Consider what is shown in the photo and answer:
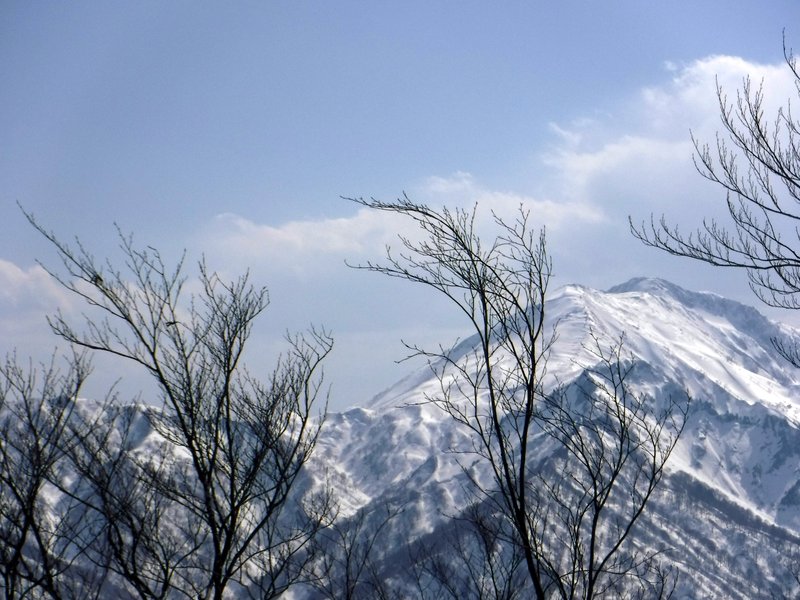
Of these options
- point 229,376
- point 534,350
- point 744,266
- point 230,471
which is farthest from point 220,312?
point 744,266

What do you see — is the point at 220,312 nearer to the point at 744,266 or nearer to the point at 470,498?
the point at 470,498

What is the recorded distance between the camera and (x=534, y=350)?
921 centimetres

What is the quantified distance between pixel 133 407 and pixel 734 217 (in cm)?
965

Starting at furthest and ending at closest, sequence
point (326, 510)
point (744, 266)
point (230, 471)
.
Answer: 1. point (326, 510)
2. point (230, 471)
3. point (744, 266)

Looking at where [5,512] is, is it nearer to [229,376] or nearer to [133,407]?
[133,407]

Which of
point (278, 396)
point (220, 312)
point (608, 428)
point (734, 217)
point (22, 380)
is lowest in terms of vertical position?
point (608, 428)

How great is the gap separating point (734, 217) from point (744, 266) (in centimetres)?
70

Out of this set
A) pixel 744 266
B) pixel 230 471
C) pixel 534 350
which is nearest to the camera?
pixel 534 350

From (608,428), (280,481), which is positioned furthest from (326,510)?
(608,428)

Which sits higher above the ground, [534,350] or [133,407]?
[133,407]

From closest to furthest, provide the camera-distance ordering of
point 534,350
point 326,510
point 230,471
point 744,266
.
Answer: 1. point 534,350
2. point 744,266
3. point 230,471
4. point 326,510

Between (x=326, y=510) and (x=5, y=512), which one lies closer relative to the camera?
(x=5, y=512)

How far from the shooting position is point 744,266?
392 inches

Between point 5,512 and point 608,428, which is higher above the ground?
point 5,512
